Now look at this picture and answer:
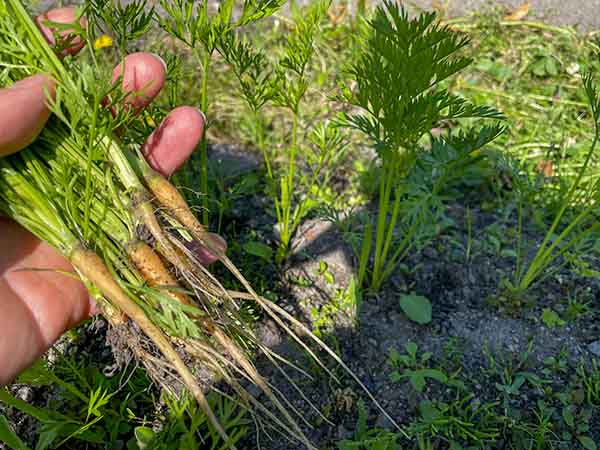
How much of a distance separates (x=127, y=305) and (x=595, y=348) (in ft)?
4.56

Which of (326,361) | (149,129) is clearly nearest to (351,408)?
(326,361)

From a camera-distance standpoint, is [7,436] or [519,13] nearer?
[7,436]

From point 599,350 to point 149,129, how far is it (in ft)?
4.93

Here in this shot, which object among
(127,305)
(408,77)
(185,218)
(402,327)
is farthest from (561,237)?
(127,305)

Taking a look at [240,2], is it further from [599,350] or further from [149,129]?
[599,350]

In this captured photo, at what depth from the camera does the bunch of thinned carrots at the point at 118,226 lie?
121 cm

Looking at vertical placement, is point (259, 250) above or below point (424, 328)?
above

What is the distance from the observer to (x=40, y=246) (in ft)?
4.63

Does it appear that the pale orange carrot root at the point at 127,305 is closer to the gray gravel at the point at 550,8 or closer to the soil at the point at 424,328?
the soil at the point at 424,328

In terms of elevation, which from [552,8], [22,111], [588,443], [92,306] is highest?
[22,111]

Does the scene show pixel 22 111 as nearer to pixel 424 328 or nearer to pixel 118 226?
pixel 118 226

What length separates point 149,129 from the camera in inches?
60.1

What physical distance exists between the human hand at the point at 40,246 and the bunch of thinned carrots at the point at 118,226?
60 millimetres

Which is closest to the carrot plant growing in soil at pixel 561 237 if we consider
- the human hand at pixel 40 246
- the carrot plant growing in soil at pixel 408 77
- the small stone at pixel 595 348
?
the small stone at pixel 595 348
